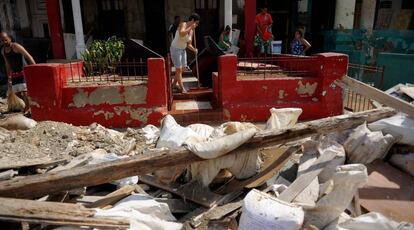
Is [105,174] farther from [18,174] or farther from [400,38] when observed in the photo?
[400,38]

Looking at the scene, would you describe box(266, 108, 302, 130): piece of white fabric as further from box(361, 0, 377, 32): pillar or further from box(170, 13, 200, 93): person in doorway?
box(361, 0, 377, 32): pillar

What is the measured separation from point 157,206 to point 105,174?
60 centimetres

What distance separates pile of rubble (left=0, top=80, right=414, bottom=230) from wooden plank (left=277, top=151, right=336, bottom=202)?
0.01 m

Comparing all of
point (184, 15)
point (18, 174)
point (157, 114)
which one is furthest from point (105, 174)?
point (184, 15)

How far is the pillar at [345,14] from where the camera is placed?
11039 mm

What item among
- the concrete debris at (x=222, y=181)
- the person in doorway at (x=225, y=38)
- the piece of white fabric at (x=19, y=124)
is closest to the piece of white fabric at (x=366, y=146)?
the concrete debris at (x=222, y=181)

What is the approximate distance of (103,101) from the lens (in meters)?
6.47

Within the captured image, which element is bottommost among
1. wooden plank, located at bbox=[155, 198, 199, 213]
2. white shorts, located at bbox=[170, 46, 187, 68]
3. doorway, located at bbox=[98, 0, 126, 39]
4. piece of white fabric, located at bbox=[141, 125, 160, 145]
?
piece of white fabric, located at bbox=[141, 125, 160, 145]

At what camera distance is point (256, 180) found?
3650 millimetres

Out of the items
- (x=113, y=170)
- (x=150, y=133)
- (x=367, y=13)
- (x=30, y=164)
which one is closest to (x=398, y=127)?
(x=113, y=170)

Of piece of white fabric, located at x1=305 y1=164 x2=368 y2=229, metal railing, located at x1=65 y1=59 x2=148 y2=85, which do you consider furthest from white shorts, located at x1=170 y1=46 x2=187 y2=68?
piece of white fabric, located at x1=305 y1=164 x2=368 y2=229

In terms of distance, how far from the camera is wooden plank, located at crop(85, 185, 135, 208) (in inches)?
126

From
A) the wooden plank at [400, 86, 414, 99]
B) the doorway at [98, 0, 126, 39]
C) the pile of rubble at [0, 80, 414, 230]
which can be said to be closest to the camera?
the pile of rubble at [0, 80, 414, 230]

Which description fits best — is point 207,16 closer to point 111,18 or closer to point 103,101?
point 111,18
